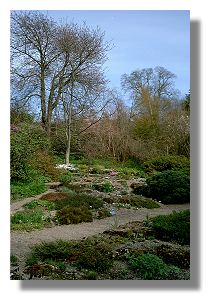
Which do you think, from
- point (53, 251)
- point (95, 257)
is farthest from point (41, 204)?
point (95, 257)

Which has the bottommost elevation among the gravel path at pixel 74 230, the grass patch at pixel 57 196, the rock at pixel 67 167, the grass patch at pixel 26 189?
the gravel path at pixel 74 230

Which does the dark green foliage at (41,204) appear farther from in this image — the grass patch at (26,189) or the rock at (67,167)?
the rock at (67,167)

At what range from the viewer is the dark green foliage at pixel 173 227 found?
538 centimetres

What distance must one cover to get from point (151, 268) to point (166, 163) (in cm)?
120

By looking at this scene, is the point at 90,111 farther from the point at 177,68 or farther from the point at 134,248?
the point at 134,248

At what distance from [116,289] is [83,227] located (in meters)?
0.83

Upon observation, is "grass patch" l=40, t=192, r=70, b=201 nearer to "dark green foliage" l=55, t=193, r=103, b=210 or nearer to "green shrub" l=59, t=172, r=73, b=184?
"dark green foliage" l=55, t=193, r=103, b=210

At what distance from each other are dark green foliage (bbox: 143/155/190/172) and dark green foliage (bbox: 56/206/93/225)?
88cm

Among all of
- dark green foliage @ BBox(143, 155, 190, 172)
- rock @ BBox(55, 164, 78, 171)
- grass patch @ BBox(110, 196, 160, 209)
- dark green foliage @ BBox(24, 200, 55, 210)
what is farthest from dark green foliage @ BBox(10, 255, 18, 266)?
dark green foliage @ BBox(143, 155, 190, 172)

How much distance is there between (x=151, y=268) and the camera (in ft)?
16.8

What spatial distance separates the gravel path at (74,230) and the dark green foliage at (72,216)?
5cm

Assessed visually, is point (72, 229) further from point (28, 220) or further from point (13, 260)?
point (13, 260)

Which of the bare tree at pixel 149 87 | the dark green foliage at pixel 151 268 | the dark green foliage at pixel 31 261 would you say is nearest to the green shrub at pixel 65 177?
the dark green foliage at pixel 31 261
